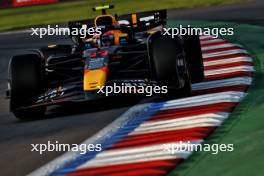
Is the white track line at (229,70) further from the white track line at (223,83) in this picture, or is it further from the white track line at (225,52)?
the white track line at (225,52)

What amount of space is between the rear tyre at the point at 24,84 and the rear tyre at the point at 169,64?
1576mm

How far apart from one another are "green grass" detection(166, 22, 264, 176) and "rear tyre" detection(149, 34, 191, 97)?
904mm

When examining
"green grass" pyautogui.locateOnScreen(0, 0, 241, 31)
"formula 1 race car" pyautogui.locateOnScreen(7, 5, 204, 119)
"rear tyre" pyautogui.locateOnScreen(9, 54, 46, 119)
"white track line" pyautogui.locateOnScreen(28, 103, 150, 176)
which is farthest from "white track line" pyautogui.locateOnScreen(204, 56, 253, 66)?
"green grass" pyautogui.locateOnScreen(0, 0, 241, 31)

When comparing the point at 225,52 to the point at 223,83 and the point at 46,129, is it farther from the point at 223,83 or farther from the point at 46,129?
the point at 46,129

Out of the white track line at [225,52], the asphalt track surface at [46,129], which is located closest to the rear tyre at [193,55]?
the asphalt track surface at [46,129]

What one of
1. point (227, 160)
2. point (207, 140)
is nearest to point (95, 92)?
point (207, 140)

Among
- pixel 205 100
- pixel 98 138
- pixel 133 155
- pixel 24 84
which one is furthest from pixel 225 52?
pixel 133 155

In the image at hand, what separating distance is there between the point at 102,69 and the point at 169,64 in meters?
0.90

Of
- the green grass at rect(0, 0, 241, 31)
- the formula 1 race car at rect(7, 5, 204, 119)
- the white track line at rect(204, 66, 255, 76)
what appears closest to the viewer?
the formula 1 race car at rect(7, 5, 204, 119)

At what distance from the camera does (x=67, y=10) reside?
34.5 metres

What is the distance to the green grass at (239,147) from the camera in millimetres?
6105

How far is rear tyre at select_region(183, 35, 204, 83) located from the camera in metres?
11.2

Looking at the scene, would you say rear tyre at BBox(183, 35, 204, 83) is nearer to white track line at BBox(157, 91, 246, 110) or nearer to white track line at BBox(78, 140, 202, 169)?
white track line at BBox(157, 91, 246, 110)

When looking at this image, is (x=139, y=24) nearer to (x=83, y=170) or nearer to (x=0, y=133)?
(x=0, y=133)
